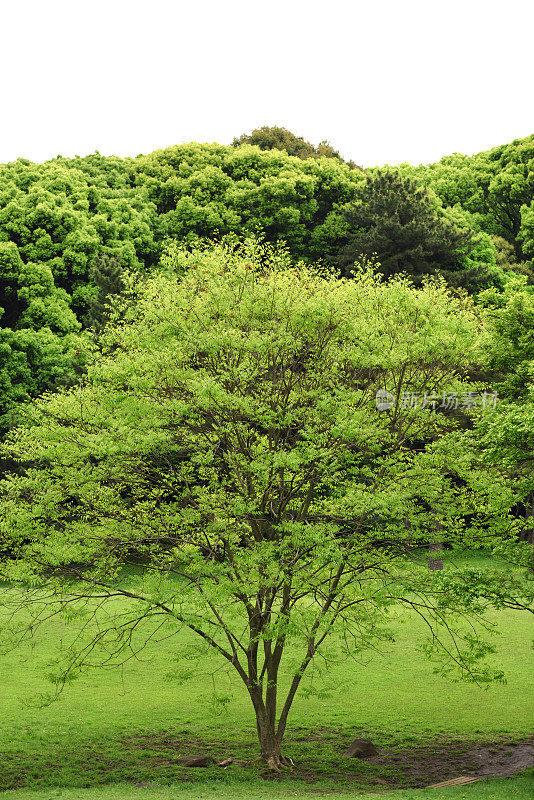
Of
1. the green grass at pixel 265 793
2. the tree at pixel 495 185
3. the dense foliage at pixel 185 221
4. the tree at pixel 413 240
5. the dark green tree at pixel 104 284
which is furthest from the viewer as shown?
the tree at pixel 495 185

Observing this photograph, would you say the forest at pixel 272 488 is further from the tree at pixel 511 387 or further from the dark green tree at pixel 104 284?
the dark green tree at pixel 104 284

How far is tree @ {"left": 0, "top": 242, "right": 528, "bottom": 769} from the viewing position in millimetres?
12477

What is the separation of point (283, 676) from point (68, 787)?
27.0 ft

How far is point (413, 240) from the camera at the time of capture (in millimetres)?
35406

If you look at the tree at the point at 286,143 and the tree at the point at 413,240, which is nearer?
the tree at the point at 413,240

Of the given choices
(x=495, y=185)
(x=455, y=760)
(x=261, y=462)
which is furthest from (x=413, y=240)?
(x=455, y=760)

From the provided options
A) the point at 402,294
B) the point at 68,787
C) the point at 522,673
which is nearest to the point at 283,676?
the point at 522,673

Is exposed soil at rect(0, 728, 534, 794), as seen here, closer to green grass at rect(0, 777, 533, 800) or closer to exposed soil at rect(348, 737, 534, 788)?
exposed soil at rect(348, 737, 534, 788)

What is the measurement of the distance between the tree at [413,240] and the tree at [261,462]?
21469 mm

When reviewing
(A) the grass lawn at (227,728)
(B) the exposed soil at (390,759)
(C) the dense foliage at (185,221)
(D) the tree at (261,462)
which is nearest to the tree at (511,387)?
(D) the tree at (261,462)

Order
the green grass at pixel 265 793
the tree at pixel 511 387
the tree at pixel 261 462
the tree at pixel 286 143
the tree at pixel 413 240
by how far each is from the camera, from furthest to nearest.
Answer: the tree at pixel 286 143 < the tree at pixel 413 240 < the tree at pixel 261 462 < the tree at pixel 511 387 < the green grass at pixel 265 793

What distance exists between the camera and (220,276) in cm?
1345

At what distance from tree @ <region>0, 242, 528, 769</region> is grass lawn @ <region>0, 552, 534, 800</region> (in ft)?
5.06

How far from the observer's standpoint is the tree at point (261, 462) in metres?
12.5
